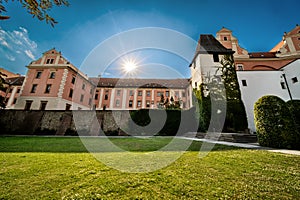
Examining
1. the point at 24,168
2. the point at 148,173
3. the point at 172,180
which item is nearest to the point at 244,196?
the point at 172,180

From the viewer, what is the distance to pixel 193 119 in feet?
44.7

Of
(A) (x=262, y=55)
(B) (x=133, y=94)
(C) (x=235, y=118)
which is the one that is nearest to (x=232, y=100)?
(C) (x=235, y=118)

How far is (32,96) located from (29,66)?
5.71m

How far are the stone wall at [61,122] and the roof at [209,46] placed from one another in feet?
39.3

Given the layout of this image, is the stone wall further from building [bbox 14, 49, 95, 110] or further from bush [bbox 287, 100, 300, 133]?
bush [bbox 287, 100, 300, 133]

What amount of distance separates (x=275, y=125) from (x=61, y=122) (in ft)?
56.1

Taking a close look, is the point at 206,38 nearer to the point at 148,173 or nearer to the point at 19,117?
the point at 148,173

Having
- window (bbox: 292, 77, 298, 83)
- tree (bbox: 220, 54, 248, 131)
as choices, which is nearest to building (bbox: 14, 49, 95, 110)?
tree (bbox: 220, 54, 248, 131)

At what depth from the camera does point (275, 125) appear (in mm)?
5980

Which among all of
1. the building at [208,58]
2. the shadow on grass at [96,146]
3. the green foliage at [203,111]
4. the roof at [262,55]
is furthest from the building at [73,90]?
the roof at [262,55]

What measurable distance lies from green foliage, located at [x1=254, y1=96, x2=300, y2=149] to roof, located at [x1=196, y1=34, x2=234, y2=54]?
10645mm

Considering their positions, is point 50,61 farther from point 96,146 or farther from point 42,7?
point 42,7

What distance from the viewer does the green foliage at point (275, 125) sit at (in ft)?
18.5

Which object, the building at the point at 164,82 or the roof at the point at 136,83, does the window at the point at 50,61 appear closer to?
the building at the point at 164,82
